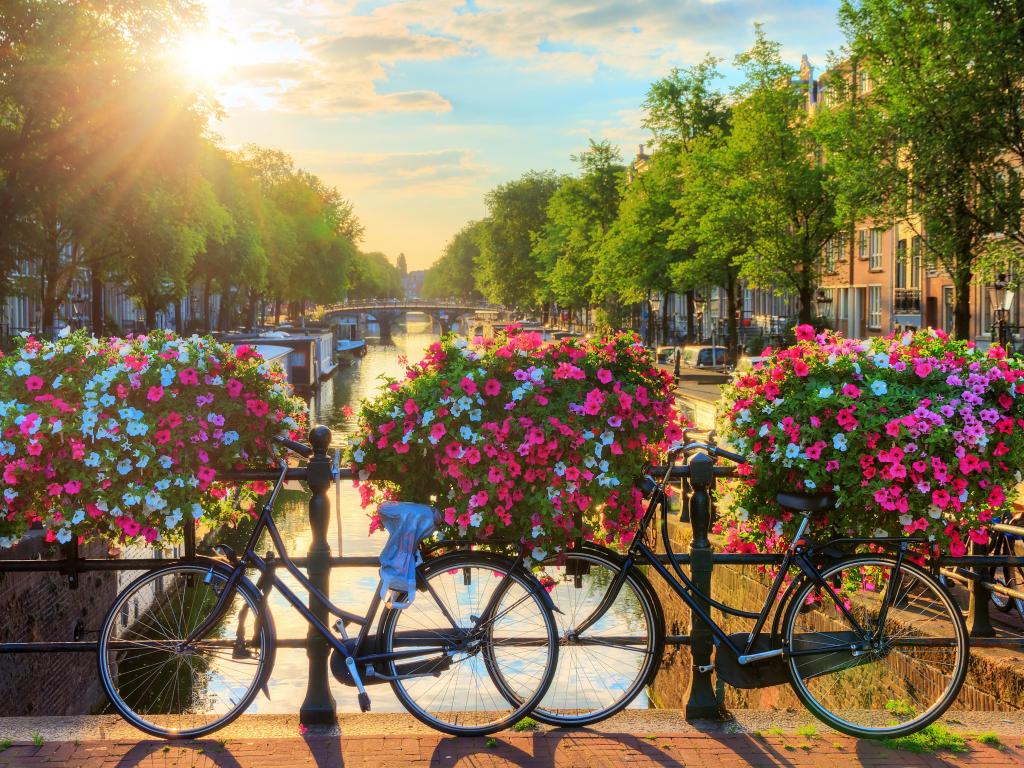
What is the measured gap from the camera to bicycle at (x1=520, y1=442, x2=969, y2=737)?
4.84m

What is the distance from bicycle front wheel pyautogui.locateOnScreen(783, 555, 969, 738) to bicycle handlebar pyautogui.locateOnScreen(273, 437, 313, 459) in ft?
6.67

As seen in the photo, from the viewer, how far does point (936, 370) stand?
513 centimetres

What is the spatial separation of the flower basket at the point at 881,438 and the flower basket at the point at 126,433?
2049 millimetres

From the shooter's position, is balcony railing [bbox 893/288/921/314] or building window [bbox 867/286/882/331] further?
building window [bbox 867/286/882/331]

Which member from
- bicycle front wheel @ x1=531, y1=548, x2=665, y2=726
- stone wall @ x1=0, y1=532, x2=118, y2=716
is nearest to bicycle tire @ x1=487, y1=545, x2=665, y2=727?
bicycle front wheel @ x1=531, y1=548, x2=665, y2=726

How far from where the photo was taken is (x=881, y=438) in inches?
199

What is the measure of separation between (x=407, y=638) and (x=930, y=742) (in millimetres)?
2044

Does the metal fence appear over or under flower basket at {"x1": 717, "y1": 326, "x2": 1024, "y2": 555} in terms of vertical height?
under

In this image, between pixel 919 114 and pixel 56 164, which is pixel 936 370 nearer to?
pixel 919 114

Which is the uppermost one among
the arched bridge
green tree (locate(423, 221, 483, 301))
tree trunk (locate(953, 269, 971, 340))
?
green tree (locate(423, 221, 483, 301))

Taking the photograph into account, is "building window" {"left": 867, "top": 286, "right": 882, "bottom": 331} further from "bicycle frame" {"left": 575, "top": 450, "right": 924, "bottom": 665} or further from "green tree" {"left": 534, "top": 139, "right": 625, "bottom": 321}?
"bicycle frame" {"left": 575, "top": 450, "right": 924, "bottom": 665}

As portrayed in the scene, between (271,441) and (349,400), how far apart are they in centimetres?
5264

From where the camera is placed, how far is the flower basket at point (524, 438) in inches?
193

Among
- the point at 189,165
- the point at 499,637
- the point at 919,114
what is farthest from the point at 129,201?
the point at 499,637
